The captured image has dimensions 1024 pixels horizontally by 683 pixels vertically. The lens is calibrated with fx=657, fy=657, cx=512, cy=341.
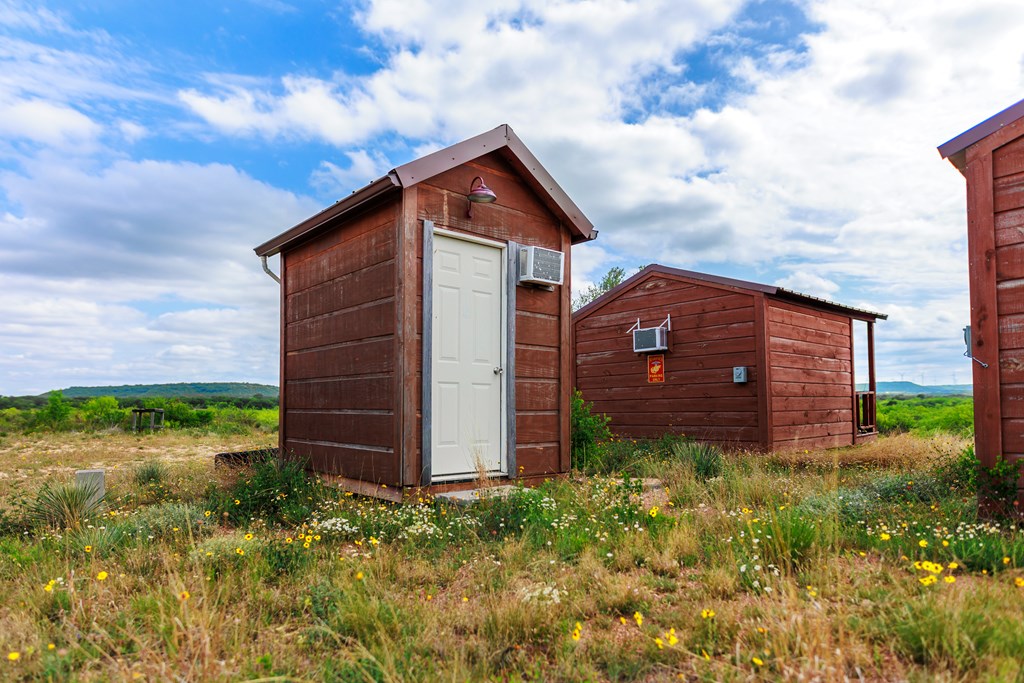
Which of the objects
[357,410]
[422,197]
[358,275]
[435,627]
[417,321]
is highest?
[422,197]

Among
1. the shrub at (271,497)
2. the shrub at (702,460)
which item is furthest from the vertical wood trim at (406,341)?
the shrub at (702,460)

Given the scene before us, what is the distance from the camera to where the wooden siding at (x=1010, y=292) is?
5117mm

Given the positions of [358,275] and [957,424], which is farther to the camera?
[957,424]

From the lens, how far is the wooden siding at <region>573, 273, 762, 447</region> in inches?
413

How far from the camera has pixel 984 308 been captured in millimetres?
5312

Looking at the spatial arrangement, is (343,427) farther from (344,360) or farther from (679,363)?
(679,363)

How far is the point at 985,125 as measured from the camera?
17.6 ft

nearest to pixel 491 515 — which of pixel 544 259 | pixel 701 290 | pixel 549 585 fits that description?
pixel 549 585

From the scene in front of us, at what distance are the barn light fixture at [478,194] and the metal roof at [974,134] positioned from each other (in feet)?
13.0

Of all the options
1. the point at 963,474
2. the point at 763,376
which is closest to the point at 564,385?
the point at 963,474

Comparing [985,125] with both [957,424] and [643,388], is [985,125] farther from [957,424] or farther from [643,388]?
[957,424]

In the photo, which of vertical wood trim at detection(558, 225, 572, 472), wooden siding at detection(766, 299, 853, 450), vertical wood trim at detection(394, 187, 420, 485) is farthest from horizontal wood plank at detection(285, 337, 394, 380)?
wooden siding at detection(766, 299, 853, 450)

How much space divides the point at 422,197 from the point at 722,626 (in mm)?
4605

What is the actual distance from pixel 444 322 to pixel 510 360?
0.85 m
